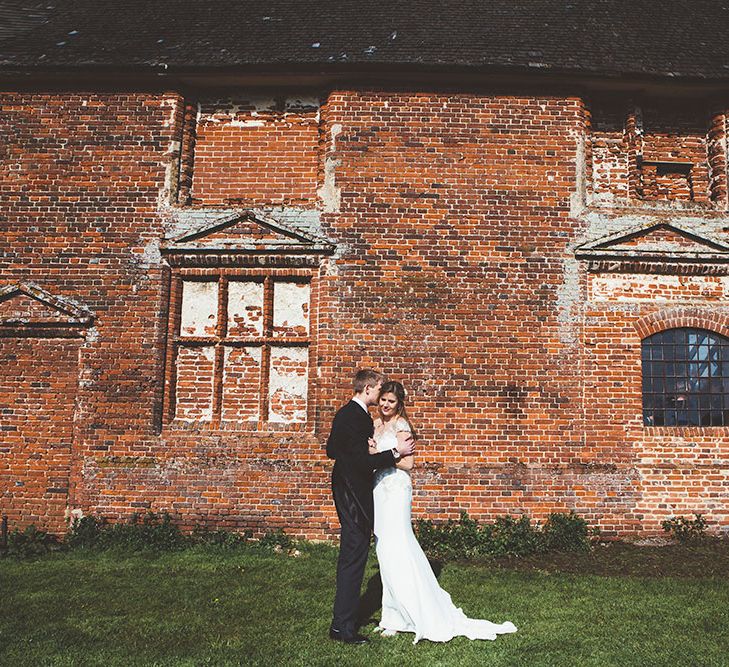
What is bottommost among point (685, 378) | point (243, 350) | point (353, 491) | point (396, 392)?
point (353, 491)

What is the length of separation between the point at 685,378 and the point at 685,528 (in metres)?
2.08

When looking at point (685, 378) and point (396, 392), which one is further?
point (685, 378)

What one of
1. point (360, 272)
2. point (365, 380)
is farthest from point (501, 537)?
point (360, 272)

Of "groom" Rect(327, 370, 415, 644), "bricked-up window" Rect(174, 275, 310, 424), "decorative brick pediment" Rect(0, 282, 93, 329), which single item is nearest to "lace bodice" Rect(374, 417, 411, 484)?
"groom" Rect(327, 370, 415, 644)

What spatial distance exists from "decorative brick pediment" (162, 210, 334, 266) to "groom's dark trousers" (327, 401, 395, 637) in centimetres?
414

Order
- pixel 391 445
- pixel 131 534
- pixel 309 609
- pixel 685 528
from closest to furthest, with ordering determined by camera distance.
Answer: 1. pixel 391 445
2. pixel 309 609
3. pixel 131 534
4. pixel 685 528

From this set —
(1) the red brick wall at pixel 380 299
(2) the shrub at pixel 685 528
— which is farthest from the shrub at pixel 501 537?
(2) the shrub at pixel 685 528

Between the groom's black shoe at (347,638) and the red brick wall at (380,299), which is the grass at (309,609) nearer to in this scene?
the groom's black shoe at (347,638)

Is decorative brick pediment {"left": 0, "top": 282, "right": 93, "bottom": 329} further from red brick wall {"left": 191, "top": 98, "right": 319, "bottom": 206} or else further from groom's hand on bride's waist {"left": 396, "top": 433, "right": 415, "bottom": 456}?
groom's hand on bride's waist {"left": 396, "top": 433, "right": 415, "bottom": 456}

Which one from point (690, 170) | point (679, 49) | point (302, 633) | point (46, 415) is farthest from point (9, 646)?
point (679, 49)

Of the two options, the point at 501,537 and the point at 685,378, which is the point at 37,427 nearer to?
the point at 501,537

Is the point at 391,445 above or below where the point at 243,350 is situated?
below

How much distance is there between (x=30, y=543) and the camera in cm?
796

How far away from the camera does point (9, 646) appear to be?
4801 millimetres
